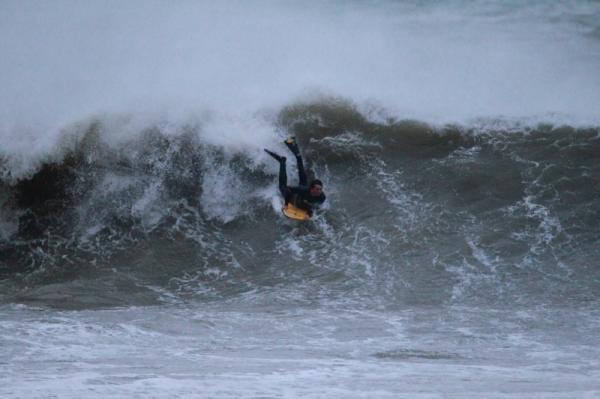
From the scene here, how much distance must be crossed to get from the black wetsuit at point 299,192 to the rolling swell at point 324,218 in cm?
44

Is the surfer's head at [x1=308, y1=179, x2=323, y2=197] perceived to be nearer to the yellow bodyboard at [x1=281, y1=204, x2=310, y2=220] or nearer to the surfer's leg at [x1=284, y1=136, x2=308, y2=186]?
the surfer's leg at [x1=284, y1=136, x2=308, y2=186]

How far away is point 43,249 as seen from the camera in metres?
11.2

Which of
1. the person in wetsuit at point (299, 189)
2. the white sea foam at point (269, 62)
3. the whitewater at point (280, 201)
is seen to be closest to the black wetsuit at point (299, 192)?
the person in wetsuit at point (299, 189)

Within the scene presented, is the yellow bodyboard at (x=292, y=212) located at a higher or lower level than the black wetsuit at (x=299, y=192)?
lower

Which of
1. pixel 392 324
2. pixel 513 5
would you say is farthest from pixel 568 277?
pixel 513 5

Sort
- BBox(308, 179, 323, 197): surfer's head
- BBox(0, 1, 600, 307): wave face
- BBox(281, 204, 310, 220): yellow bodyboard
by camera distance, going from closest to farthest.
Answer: BBox(0, 1, 600, 307): wave face < BBox(308, 179, 323, 197): surfer's head < BBox(281, 204, 310, 220): yellow bodyboard

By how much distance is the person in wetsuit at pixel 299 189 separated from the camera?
36.2ft

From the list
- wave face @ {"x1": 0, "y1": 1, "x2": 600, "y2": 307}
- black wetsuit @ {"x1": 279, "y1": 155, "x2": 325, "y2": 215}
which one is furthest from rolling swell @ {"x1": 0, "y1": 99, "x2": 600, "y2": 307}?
black wetsuit @ {"x1": 279, "y1": 155, "x2": 325, "y2": 215}

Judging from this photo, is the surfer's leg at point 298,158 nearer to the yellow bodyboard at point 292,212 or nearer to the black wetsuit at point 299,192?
the black wetsuit at point 299,192

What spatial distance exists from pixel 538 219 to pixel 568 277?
143 cm

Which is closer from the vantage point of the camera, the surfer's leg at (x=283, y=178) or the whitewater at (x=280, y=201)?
the whitewater at (x=280, y=201)

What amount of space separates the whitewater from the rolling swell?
37 millimetres

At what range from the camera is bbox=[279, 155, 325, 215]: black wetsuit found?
437 inches

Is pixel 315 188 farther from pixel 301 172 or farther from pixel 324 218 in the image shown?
pixel 324 218
